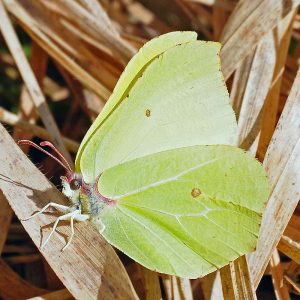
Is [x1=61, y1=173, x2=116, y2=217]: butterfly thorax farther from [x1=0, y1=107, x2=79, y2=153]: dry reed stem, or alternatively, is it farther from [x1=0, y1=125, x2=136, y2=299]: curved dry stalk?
[x1=0, y1=107, x2=79, y2=153]: dry reed stem

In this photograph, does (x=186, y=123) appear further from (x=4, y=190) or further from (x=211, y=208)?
(x=4, y=190)

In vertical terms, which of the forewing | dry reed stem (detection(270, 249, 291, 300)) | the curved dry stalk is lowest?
dry reed stem (detection(270, 249, 291, 300))

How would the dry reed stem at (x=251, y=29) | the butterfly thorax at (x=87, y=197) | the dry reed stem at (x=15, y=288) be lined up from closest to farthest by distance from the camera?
the butterfly thorax at (x=87, y=197)
the dry reed stem at (x=15, y=288)
the dry reed stem at (x=251, y=29)

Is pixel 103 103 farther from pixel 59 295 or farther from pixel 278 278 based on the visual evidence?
pixel 278 278

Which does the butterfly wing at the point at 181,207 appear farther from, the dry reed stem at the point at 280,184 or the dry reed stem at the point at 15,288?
the dry reed stem at the point at 15,288

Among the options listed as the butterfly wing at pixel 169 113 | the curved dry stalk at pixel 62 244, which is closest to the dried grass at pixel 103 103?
the curved dry stalk at pixel 62 244

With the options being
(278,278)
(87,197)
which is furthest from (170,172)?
(278,278)

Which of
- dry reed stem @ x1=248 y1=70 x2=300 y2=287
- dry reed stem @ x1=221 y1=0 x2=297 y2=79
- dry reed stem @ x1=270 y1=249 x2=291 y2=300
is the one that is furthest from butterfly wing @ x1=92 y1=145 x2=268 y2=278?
dry reed stem @ x1=221 y1=0 x2=297 y2=79
